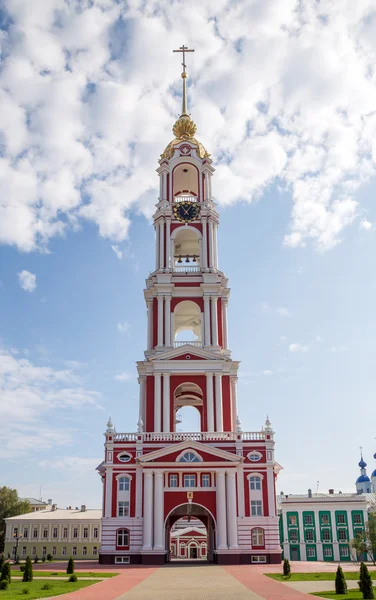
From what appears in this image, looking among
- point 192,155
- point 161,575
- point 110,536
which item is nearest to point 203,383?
point 110,536

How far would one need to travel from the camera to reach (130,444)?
4812 centimetres

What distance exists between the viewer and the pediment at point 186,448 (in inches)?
1832

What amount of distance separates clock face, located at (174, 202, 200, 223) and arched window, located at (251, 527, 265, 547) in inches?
1100

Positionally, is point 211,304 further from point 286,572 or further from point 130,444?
point 286,572

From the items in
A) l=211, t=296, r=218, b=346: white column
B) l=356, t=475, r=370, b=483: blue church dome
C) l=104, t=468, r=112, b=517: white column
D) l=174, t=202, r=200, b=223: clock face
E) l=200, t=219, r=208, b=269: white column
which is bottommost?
l=104, t=468, r=112, b=517: white column

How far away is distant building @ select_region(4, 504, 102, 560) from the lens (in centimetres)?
7888

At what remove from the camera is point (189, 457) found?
4678cm

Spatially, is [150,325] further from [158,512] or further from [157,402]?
[158,512]

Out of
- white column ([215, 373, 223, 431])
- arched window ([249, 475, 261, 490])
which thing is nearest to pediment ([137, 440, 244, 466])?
arched window ([249, 475, 261, 490])

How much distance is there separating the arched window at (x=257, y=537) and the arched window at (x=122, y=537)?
30.9 ft

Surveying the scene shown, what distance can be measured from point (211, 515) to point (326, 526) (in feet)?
110

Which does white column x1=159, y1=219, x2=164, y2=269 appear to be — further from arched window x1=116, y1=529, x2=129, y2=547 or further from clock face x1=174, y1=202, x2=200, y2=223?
arched window x1=116, y1=529, x2=129, y2=547

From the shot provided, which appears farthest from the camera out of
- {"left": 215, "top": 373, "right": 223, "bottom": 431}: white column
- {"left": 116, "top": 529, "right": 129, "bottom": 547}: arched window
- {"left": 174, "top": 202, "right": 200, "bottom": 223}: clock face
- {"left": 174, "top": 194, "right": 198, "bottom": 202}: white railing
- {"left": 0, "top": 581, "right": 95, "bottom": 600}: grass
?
{"left": 174, "top": 194, "right": 198, "bottom": 202}: white railing

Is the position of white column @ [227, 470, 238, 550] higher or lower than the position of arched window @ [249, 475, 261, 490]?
lower
